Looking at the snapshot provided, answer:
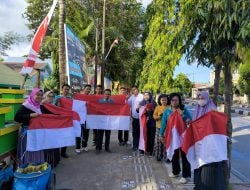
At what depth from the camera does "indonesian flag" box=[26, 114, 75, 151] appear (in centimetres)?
624

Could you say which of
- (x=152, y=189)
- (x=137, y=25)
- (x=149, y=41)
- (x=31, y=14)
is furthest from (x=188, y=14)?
(x=31, y=14)

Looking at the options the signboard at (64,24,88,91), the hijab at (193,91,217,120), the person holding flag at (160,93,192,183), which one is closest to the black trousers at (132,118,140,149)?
the signboard at (64,24,88,91)

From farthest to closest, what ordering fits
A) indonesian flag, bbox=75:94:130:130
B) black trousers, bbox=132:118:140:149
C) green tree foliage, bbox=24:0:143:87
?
green tree foliage, bbox=24:0:143:87, black trousers, bbox=132:118:140:149, indonesian flag, bbox=75:94:130:130

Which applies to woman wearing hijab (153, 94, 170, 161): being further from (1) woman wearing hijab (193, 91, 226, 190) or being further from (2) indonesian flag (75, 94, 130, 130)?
(1) woman wearing hijab (193, 91, 226, 190)

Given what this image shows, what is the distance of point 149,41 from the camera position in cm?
1820

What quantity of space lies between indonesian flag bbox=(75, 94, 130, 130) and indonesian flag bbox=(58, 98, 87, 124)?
0.31 metres

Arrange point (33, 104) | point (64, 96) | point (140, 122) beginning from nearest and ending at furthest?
point (33, 104)
point (64, 96)
point (140, 122)

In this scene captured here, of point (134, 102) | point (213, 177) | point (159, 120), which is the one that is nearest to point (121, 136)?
point (134, 102)

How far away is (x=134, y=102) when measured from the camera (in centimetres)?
1045

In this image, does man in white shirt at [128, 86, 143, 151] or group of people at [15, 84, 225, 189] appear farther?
man in white shirt at [128, 86, 143, 151]

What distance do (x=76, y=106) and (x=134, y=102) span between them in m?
1.91

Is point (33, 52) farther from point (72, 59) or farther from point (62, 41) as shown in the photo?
point (62, 41)

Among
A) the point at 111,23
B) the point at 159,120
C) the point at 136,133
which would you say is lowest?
the point at 136,133

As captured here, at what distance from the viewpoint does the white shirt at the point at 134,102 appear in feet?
33.3
